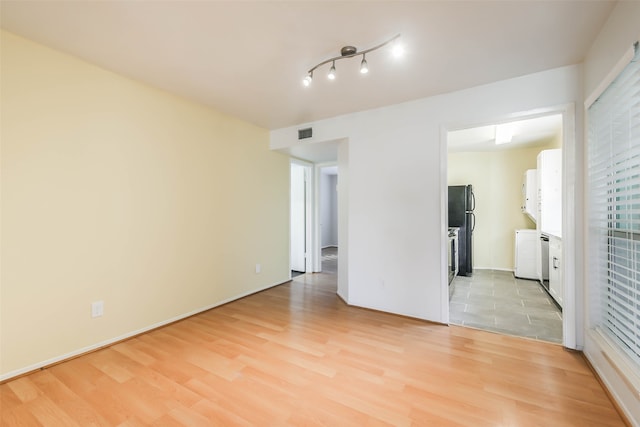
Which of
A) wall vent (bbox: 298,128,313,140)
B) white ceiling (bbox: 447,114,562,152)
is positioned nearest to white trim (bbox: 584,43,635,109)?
white ceiling (bbox: 447,114,562,152)

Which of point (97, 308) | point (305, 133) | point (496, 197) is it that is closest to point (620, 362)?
point (305, 133)

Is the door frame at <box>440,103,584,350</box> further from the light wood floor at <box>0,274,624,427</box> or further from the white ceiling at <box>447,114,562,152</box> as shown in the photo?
the white ceiling at <box>447,114,562,152</box>

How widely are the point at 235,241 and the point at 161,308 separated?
3.81 feet

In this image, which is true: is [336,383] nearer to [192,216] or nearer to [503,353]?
[503,353]

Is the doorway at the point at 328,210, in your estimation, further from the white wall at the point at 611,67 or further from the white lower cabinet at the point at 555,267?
the white wall at the point at 611,67

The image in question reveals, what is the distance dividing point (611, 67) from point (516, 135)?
2889mm

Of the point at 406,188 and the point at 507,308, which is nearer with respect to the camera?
the point at 406,188

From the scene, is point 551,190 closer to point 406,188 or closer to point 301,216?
point 406,188

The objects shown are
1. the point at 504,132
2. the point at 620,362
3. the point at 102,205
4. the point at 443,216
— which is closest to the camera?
the point at 620,362

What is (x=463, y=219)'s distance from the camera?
505 cm

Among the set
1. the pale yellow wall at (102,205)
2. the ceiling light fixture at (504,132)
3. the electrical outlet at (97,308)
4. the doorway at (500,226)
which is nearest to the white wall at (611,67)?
the doorway at (500,226)

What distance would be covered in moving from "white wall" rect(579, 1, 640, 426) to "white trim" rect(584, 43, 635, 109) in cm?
5

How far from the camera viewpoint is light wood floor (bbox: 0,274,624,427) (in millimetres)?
1562

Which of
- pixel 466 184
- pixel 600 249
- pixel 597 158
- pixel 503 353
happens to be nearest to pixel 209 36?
pixel 597 158
